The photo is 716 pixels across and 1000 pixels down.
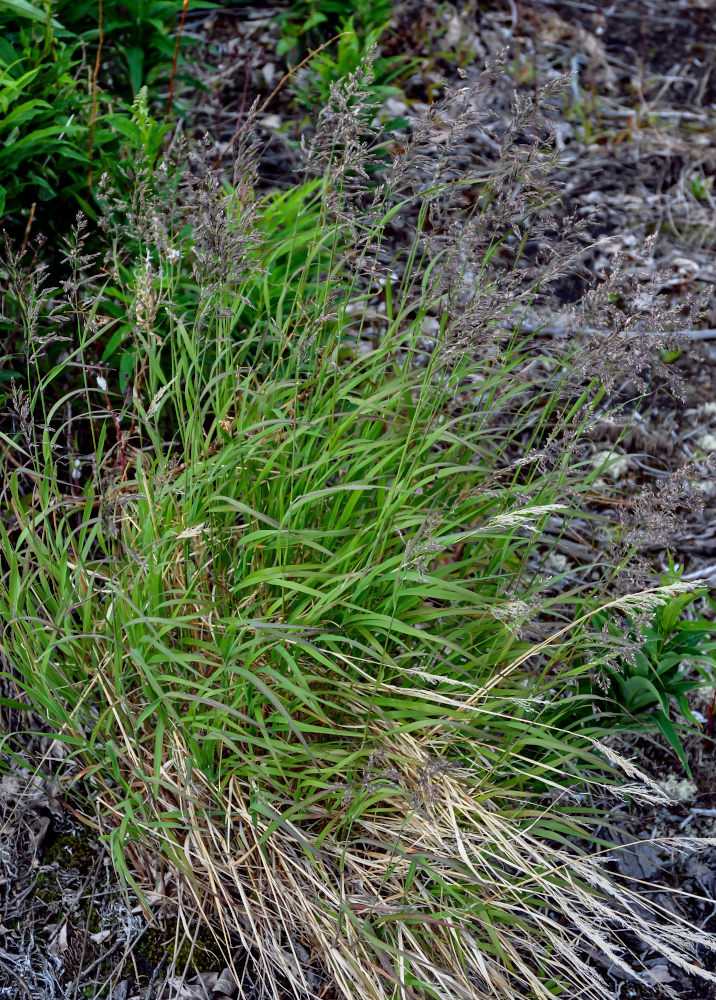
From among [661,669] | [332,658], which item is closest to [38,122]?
[332,658]

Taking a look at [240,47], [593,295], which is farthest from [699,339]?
[240,47]

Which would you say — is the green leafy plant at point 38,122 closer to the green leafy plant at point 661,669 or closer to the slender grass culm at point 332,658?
the slender grass culm at point 332,658

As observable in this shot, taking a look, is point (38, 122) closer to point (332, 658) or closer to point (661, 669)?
point (332, 658)

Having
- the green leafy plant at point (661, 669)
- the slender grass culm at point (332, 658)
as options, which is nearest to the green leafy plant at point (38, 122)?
the slender grass culm at point (332, 658)

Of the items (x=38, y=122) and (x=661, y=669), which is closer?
(x=661, y=669)

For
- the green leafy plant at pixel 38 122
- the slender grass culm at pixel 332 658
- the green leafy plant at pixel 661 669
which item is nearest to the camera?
the slender grass culm at pixel 332 658

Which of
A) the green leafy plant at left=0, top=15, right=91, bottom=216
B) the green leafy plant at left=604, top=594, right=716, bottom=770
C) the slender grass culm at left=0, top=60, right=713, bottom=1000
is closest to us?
the slender grass culm at left=0, top=60, right=713, bottom=1000

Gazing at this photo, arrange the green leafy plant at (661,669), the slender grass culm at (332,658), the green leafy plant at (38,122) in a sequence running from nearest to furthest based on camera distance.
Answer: the slender grass culm at (332,658) → the green leafy plant at (661,669) → the green leafy plant at (38,122)

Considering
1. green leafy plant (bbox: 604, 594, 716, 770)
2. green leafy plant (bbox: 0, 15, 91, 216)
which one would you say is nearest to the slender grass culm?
green leafy plant (bbox: 604, 594, 716, 770)

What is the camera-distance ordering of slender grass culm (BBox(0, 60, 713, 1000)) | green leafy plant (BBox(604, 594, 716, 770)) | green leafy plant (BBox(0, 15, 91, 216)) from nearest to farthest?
slender grass culm (BBox(0, 60, 713, 1000)) → green leafy plant (BBox(604, 594, 716, 770)) → green leafy plant (BBox(0, 15, 91, 216))

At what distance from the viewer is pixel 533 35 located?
4.55m

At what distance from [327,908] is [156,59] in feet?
9.08

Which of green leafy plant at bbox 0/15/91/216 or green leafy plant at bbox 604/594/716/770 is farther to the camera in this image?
green leafy plant at bbox 0/15/91/216

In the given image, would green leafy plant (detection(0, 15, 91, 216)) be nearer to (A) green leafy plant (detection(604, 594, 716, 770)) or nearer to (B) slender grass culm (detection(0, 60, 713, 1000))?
(B) slender grass culm (detection(0, 60, 713, 1000))
